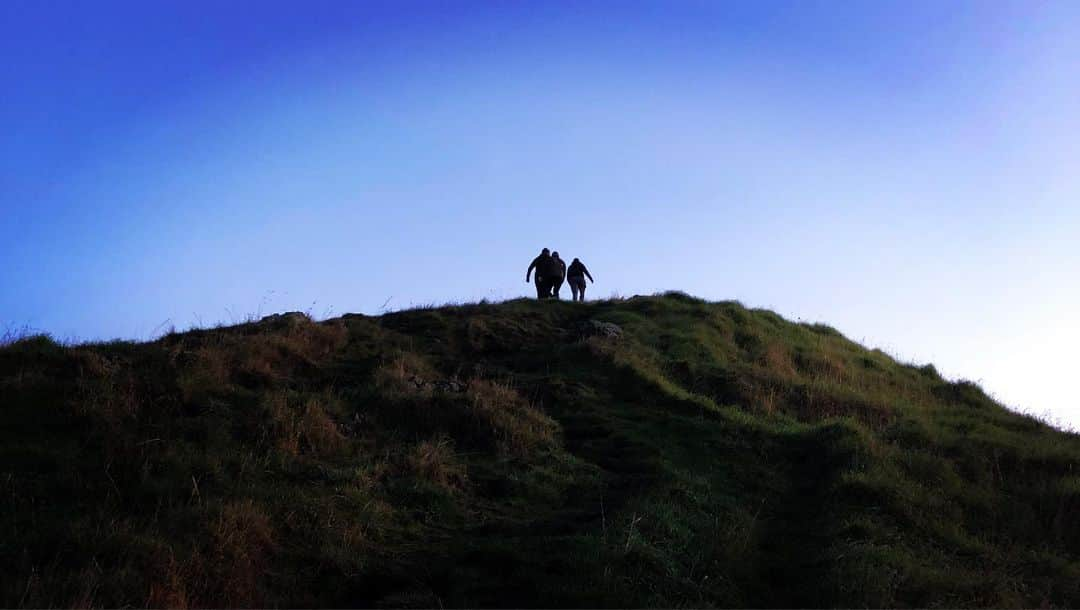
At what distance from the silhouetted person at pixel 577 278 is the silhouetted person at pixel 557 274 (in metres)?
0.90

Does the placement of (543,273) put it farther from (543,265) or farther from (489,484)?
(489,484)

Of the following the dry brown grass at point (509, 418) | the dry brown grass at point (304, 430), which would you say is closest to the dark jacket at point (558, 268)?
the dry brown grass at point (509, 418)

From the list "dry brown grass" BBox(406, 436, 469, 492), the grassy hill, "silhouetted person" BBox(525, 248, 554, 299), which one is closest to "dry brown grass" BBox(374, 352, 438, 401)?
the grassy hill

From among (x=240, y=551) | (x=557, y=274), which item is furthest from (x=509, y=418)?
(x=557, y=274)

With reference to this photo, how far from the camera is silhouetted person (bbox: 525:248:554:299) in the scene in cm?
2800

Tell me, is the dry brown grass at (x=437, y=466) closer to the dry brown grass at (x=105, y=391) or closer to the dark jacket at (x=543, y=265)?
the dry brown grass at (x=105, y=391)

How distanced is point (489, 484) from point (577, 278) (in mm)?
17871

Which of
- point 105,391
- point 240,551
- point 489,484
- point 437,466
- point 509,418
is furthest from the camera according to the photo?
point 509,418

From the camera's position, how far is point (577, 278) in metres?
29.3

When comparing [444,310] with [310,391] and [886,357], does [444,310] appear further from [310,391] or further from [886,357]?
[886,357]

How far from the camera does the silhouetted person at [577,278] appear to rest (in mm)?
29312

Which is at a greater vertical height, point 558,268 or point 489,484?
point 558,268

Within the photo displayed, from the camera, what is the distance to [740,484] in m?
12.5

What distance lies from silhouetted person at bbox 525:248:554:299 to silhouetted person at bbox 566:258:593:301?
1.32 meters
